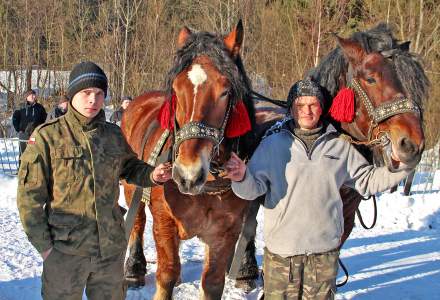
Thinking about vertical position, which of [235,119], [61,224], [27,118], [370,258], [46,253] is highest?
[235,119]

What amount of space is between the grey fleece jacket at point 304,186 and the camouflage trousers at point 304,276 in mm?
55

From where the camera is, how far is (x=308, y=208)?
2.40 m

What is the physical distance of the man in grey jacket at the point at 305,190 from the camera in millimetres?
2404

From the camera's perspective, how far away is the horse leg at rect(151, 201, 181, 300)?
3035 millimetres

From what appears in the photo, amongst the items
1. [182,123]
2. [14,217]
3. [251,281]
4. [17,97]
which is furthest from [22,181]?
[17,97]

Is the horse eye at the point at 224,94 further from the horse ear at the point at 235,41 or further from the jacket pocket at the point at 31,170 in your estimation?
the jacket pocket at the point at 31,170

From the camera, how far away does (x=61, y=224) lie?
218 cm

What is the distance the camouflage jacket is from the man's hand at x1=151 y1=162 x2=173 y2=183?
23cm

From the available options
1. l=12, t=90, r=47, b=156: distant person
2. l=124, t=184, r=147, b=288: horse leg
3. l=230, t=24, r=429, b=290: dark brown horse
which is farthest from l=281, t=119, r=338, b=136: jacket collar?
l=12, t=90, r=47, b=156: distant person

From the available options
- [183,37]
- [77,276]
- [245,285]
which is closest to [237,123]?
[183,37]

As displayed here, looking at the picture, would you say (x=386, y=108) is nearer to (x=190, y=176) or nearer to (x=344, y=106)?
(x=344, y=106)

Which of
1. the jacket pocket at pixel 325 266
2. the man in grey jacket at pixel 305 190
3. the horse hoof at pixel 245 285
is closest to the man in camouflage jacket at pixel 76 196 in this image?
the man in grey jacket at pixel 305 190

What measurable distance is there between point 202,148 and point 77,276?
971mm

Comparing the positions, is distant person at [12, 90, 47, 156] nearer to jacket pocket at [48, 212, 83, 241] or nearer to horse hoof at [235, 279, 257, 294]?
horse hoof at [235, 279, 257, 294]
